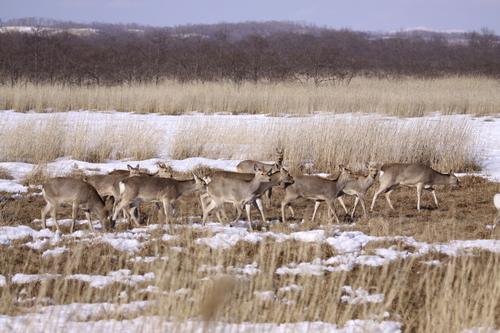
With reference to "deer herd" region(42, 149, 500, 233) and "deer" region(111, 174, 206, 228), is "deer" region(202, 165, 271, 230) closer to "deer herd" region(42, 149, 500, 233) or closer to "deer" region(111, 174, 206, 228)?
"deer herd" region(42, 149, 500, 233)

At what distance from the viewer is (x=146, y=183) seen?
379 inches

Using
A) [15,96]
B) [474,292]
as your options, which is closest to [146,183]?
[474,292]

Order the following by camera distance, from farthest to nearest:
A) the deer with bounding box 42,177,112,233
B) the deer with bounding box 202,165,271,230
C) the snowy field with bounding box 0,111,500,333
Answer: the deer with bounding box 202,165,271,230
the deer with bounding box 42,177,112,233
the snowy field with bounding box 0,111,500,333

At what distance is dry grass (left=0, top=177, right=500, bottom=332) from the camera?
5312 millimetres

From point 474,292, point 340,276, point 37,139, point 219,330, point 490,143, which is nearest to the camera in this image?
point 219,330

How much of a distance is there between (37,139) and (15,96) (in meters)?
11.5

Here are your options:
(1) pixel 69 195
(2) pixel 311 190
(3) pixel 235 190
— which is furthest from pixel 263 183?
(1) pixel 69 195

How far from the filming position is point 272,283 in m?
6.29

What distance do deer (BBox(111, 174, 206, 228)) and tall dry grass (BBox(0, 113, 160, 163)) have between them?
5848 millimetres

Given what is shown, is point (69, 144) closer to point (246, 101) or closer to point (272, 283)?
point (272, 283)

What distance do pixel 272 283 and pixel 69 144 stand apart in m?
11.6

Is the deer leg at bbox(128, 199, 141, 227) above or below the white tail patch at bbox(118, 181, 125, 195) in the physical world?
below

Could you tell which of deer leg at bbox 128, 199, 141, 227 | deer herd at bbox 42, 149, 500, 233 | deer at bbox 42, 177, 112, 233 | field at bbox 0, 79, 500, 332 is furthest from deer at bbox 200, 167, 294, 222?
deer at bbox 42, 177, 112, 233

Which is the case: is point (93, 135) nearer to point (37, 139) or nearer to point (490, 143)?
point (37, 139)
